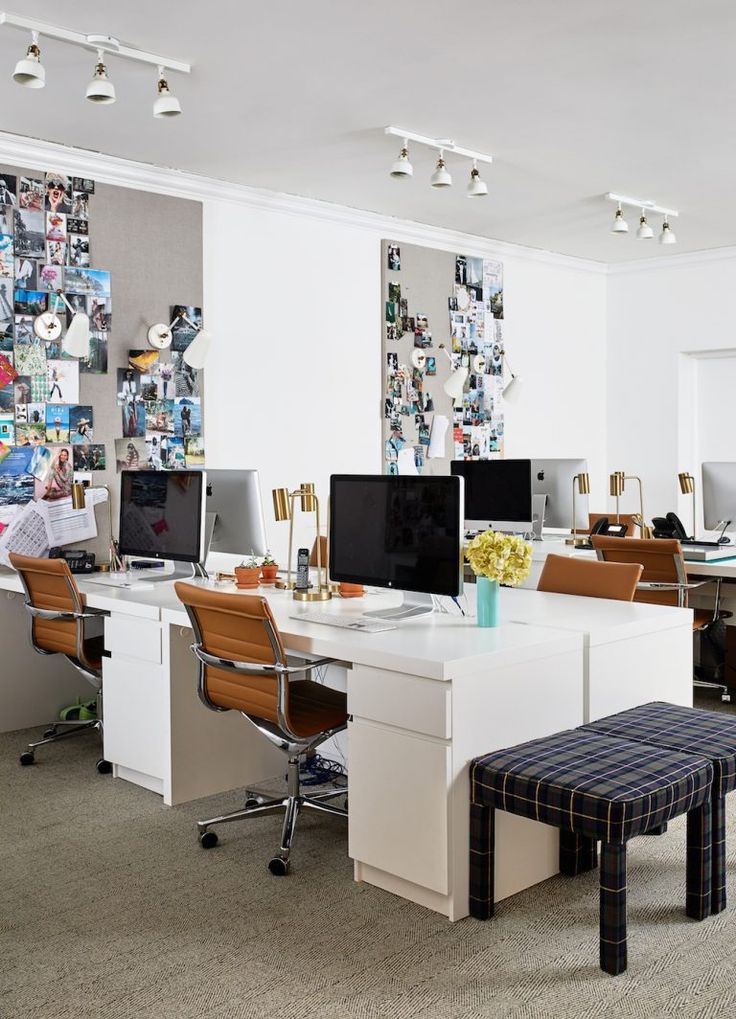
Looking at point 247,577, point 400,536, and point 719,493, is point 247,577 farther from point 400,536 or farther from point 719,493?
point 719,493

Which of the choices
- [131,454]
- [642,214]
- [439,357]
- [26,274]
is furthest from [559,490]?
[26,274]

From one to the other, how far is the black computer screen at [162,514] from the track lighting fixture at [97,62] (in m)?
1.47

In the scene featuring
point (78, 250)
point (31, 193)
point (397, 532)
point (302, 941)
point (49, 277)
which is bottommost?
point (302, 941)

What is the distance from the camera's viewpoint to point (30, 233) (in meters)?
4.75

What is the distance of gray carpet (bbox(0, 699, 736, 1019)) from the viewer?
2.26 m

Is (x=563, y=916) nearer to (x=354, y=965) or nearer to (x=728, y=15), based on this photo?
(x=354, y=965)

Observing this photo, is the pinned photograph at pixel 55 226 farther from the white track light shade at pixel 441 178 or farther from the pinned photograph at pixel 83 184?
the white track light shade at pixel 441 178

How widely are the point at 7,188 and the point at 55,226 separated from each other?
0.27m

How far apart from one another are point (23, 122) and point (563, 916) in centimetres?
399

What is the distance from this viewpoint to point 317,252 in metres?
6.04

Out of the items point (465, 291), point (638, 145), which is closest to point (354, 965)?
point (638, 145)

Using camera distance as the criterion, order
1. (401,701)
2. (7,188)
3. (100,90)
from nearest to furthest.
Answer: (401,701) → (100,90) → (7,188)

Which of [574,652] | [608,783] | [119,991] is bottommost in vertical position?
[119,991]

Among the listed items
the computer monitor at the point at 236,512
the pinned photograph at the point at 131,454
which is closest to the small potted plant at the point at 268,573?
the computer monitor at the point at 236,512
